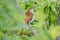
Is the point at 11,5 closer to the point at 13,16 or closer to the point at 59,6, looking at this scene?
the point at 13,16

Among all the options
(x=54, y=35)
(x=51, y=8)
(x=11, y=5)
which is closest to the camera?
(x=11, y=5)

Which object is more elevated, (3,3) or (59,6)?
(3,3)

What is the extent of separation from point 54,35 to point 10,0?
13 centimetres

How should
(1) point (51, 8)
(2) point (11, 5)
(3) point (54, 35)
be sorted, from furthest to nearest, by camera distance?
1. (1) point (51, 8)
2. (3) point (54, 35)
3. (2) point (11, 5)

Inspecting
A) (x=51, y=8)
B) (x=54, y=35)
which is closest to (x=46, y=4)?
(x=51, y=8)

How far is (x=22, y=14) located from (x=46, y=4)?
6.12 ft

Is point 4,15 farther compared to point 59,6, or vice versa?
point 59,6

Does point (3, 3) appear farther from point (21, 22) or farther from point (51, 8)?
point (51, 8)

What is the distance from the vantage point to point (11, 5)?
0.24 meters

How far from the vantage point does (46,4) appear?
210 cm

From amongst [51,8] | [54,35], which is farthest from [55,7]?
[54,35]

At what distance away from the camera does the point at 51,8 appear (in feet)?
6.52

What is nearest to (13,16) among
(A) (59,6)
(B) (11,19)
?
(B) (11,19)

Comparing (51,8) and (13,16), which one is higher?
(13,16)
